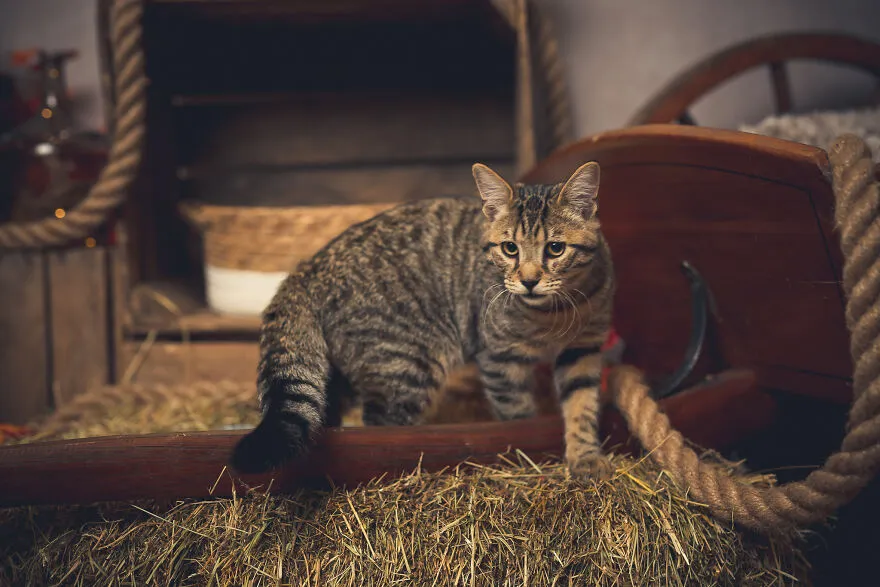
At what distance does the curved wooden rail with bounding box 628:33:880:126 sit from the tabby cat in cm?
91

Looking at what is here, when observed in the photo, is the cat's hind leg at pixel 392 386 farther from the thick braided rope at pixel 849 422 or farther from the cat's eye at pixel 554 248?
the thick braided rope at pixel 849 422

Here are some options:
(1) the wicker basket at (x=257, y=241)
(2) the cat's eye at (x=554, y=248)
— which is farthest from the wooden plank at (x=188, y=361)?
(2) the cat's eye at (x=554, y=248)

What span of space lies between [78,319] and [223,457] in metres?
1.39

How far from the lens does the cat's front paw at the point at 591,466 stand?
1.33m

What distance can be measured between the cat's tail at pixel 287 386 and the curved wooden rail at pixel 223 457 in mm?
74

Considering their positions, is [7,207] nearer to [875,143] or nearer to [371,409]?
[371,409]

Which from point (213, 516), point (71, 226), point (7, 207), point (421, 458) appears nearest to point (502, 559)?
point (421, 458)

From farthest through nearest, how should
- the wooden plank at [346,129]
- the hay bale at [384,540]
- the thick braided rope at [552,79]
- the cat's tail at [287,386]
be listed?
the wooden plank at [346,129]
the thick braided rope at [552,79]
the hay bale at [384,540]
the cat's tail at [287,386]

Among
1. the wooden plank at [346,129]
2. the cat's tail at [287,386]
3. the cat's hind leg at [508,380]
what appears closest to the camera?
the cat's tail at [287,386]

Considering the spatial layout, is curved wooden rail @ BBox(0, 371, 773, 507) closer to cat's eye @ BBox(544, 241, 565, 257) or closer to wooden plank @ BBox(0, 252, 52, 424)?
cat's eye @ BBox(544, 241, 565, 257)

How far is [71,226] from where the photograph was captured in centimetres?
222

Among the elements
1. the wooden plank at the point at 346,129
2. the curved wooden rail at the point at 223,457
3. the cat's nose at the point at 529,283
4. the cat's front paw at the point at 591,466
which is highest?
the wooden plank at the point at 346,129

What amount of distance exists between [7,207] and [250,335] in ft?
3.08

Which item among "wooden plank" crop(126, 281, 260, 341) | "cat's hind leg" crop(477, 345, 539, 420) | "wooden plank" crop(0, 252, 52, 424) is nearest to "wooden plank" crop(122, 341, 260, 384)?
"wooden plank" crop(126, 281, 260, 341)
